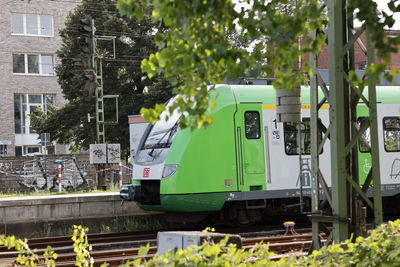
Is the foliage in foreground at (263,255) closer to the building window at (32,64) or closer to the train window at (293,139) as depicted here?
the train window at (293,139)

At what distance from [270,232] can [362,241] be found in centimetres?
849

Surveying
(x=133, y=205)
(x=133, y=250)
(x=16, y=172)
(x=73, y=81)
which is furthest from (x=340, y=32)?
(x=73, y=81)

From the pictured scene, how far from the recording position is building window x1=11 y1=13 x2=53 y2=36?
175ft

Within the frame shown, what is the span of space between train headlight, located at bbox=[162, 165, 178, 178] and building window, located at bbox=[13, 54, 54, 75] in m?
41.2

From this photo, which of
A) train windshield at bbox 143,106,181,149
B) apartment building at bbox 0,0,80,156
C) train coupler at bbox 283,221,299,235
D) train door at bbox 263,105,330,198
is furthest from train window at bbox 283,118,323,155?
apartment building at bbox 0,0,80,156

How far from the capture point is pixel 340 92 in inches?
318

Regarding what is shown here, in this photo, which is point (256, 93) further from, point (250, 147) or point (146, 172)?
point (146, 172)

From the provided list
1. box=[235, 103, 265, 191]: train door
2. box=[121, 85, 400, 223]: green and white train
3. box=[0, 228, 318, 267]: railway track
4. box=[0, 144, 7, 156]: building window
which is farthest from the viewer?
box=[0, 144, 7, 156]: building window

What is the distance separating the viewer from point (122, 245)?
13.1 metres

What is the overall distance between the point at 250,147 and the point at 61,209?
16.1ft

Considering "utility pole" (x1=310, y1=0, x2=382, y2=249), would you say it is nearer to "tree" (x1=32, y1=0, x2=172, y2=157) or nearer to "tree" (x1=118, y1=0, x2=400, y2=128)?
"tree" (x1=118, y1=0, x2=400, y2=128)

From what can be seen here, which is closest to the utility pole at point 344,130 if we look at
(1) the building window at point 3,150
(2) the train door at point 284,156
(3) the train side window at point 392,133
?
(2) the train door at point 284,156

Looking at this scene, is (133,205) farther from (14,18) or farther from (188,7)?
(14,18)

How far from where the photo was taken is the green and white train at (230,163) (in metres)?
14.2
